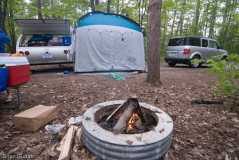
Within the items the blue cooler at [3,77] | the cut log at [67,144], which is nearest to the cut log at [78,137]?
the cut log at [67,144]

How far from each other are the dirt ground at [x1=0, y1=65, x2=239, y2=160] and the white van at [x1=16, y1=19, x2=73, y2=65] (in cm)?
182

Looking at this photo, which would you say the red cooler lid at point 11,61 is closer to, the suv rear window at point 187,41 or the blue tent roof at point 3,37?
the blue tent roof at point 3,37

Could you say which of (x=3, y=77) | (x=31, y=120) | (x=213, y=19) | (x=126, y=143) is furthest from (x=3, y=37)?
(x=213, y=19)

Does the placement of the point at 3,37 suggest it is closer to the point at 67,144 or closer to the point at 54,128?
the point at 54,128

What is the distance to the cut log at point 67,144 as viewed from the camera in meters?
2.08

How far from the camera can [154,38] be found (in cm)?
539

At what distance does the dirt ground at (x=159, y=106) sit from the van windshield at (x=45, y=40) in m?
2.63

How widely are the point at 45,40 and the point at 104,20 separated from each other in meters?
2.73

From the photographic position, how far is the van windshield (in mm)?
7594

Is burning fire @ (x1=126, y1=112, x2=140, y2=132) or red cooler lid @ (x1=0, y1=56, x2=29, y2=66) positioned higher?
red cooler lid @ (x1=0, y1=56, x2=29, y2=66)

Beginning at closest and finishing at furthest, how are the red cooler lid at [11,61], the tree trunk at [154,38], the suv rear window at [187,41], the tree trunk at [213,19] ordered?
the red cooler lid at [11,61]
the tree trunk at [154,38]
the suv rear window at [187,41]
the tree trunk at [213,19]

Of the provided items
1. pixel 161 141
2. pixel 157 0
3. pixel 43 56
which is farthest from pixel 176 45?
pixel 161 141

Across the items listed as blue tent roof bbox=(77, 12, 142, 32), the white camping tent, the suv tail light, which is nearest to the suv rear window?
the suv tail light

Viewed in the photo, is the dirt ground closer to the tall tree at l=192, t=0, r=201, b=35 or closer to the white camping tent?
the white camping tent
